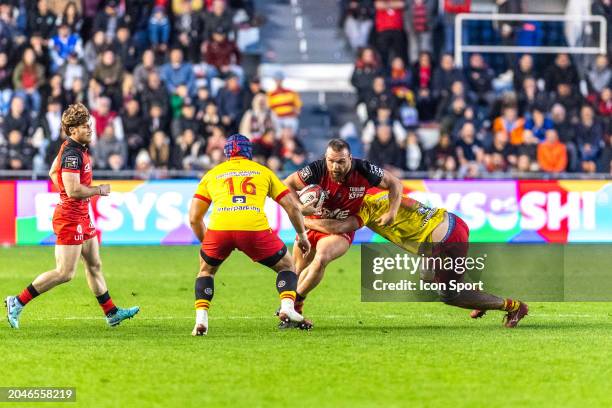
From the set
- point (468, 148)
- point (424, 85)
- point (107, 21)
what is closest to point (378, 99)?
point (424, 85)

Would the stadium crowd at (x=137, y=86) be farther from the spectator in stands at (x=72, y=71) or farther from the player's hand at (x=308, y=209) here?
the player's hand at (x=308, y=209)

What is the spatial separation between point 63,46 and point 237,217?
1516 centimetres

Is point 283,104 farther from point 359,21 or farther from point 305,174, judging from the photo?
point 305,174

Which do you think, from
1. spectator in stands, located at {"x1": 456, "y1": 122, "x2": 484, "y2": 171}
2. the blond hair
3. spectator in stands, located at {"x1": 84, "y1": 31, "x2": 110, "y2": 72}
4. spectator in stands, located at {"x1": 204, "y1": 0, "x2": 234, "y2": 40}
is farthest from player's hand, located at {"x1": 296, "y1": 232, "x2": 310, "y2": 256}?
spectator in stands, located at {"x1": 204, "y1": 0, "x2": 234, "y2": 40}

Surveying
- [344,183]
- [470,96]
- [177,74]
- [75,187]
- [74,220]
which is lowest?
[470,96]

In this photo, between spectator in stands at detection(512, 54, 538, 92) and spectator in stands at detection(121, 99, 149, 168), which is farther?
spectator in stands at detection(512, 54, 538, 92)

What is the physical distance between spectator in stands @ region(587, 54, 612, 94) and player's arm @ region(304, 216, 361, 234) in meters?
16.3

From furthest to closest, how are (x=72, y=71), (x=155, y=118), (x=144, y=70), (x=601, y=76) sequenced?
1. (x=601, y=76)
2. (x=72, y=71)
3. (x=144, y=70)
4. (x=155, y=118)

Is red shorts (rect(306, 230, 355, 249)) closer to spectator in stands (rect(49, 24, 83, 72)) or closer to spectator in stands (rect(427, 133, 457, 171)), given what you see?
spectator in stands (rect(427, 133, 457, 171))

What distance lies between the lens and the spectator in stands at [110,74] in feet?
83.6

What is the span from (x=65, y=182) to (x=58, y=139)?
12.5 meters

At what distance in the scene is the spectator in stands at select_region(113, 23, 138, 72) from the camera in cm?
2597

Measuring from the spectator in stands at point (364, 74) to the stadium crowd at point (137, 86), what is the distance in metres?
1.30

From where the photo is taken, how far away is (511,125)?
26.0 metres
